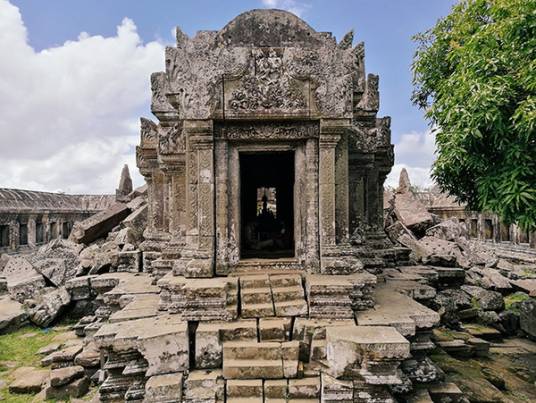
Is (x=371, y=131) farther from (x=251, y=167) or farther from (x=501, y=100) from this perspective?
(x=251, y=167)

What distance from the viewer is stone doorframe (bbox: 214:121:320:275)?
457 cm

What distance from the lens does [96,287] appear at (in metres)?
7.14

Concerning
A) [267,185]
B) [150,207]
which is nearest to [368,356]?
[150,207]

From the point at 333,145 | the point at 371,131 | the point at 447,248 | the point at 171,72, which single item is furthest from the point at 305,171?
the point at 447,248

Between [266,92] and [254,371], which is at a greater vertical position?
[266,92]

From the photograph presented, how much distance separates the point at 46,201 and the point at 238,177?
1877 centimetres

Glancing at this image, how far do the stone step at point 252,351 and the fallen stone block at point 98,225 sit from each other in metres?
9.53

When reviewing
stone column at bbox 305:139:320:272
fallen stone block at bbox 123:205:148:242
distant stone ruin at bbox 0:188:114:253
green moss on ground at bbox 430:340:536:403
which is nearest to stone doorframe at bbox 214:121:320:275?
stone column at bbox 305:139:320:272

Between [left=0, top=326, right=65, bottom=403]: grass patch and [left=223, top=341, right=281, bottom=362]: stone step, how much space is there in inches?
145

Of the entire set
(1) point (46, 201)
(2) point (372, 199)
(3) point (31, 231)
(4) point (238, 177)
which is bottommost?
(3) point (31, 231)

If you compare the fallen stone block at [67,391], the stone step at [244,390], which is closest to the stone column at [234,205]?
the stone step at [244,390]

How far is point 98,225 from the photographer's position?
37.5 feet

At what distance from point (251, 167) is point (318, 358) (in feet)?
19.7

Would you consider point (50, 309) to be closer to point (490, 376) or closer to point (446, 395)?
point (446, 395)
